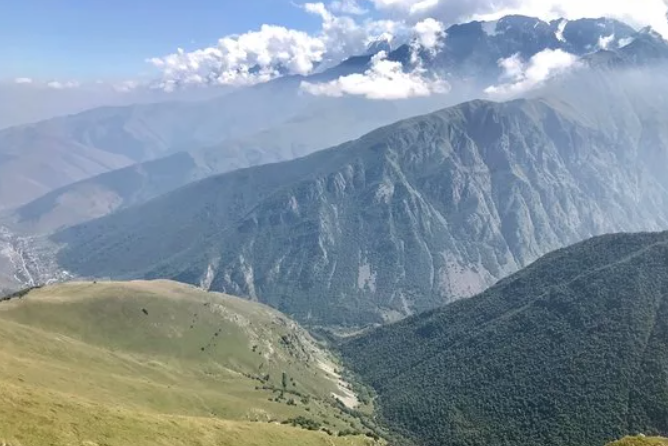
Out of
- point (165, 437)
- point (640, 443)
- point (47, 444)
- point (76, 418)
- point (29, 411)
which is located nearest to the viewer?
point (640, 443)

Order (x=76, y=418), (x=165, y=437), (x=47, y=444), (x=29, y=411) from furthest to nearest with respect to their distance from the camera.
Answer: (x=165, y=437), (x=76, y=418), (x=29, y=411), (x=47, y=444)

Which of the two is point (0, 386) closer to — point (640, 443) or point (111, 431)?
point (111, 431)

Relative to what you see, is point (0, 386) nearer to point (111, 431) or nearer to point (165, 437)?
point (111, 431)

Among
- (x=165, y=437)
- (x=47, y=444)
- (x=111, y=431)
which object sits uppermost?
(x=47, y=444)

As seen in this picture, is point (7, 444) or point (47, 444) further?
point (47, 444)

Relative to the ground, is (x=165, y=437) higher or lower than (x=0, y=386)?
lower

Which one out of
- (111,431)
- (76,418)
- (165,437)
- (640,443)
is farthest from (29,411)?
(640,443)

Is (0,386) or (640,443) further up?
(0,386)

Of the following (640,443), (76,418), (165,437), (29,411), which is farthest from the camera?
(165,437)

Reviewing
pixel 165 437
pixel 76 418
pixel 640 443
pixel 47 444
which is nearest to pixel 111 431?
pixel 76 418
